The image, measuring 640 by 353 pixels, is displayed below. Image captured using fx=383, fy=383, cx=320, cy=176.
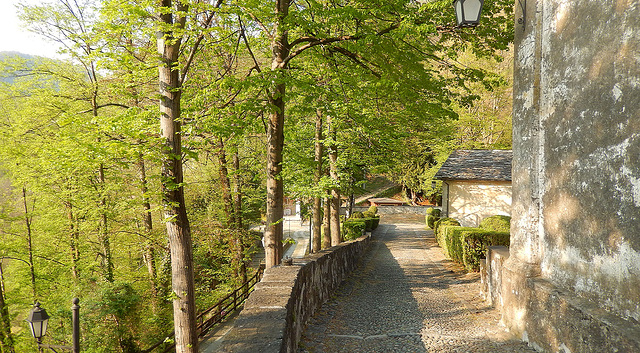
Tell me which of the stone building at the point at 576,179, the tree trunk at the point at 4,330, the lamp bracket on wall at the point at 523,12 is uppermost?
the lamp bracket on wall at the point at 523,12

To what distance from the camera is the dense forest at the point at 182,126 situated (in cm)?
686

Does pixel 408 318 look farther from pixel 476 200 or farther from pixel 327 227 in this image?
pixel 476 200

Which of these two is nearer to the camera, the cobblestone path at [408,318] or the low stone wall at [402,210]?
the cobblestone path at [408,318]

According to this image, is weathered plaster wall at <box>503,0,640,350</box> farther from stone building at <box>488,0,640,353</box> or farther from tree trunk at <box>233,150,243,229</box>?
tree trunk at <box>233,150,243,229</box>

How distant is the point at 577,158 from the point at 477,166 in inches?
738

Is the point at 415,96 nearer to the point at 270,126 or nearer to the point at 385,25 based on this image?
the point at 385,25

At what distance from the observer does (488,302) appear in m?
7.30

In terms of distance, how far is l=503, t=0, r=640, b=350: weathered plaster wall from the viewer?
3408 millimetres

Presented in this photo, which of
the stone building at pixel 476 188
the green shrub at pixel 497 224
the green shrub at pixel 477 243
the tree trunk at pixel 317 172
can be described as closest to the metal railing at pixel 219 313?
the tree trunk at pixel 317 172

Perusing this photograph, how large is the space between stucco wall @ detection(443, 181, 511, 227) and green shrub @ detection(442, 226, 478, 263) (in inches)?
283

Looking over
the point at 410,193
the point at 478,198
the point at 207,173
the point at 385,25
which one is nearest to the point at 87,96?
the point at 207,173

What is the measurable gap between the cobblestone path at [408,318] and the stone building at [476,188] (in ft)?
33.2

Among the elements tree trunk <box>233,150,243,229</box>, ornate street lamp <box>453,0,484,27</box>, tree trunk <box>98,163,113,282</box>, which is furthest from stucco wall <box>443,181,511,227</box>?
tree trunk <box>98,163,113,282</box>

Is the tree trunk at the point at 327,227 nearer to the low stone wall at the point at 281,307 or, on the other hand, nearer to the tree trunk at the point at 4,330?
the low stone wall at the point at 281,307
